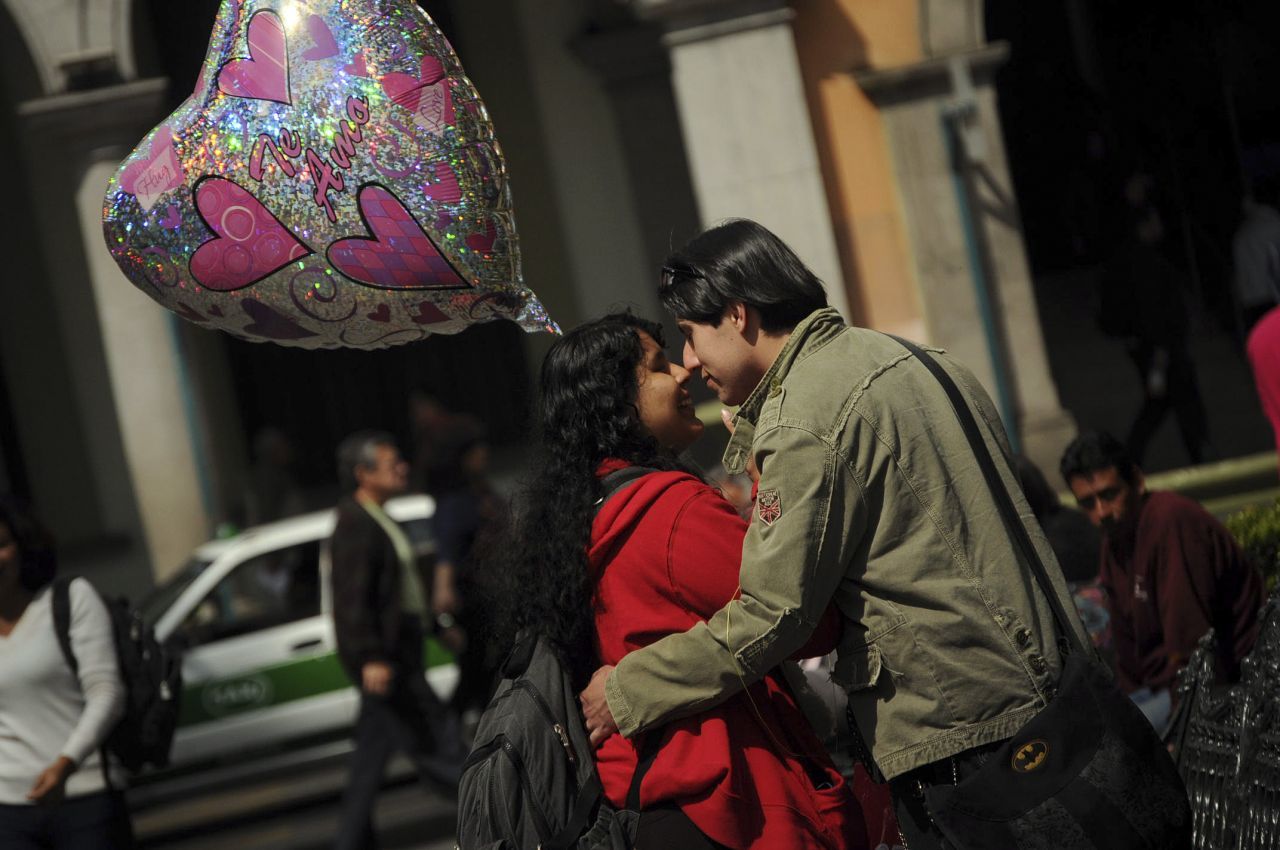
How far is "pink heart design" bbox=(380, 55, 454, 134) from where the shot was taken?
3.28 metres

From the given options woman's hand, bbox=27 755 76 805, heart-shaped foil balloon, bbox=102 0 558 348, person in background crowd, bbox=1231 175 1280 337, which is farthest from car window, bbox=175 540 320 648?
heart-shaped foil balloon, bbox=102 0 558 348

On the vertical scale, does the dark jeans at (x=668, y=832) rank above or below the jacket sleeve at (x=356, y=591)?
above

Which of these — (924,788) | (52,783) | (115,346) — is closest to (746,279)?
(924,788)

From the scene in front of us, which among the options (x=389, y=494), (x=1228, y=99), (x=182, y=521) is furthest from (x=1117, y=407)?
(x=182, y=521)

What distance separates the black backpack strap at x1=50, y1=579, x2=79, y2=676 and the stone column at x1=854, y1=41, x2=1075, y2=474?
20.2 feet

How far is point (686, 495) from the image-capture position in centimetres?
281

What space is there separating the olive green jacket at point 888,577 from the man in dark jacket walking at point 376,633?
4.69 meters

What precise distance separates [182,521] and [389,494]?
4.13 m

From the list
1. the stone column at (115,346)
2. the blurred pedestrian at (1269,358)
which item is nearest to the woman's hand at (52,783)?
the blurred pedestrian at (1269,358)

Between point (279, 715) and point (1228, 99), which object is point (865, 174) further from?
point (279, 715)

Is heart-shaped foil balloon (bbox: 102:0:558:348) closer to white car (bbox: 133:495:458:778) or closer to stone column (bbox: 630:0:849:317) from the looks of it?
white car (bbox: 133:495:458:778)

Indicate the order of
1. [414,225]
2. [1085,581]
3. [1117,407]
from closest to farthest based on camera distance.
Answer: [414,225]
[1085,581]
[1117,407]

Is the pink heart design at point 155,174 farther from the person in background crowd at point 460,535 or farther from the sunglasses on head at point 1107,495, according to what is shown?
the person in background crowd at point 460,535

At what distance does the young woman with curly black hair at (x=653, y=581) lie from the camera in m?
2.73
